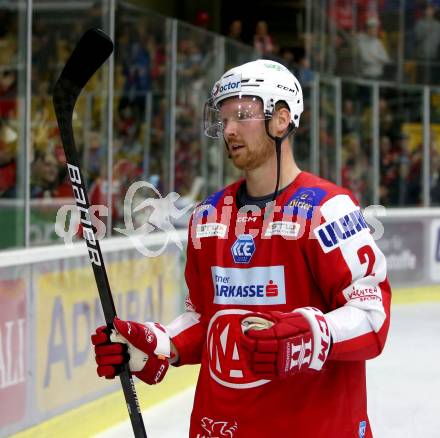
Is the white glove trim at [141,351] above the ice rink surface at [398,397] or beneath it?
above

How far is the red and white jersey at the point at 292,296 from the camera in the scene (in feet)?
6.77

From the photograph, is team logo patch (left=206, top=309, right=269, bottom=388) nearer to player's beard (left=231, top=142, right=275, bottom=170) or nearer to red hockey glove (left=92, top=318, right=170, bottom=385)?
red hockey glove (left=92, top=318, right=170, bottom=385)

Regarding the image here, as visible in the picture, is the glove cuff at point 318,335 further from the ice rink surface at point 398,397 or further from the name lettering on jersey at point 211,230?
the ice rink surface at point 398,397

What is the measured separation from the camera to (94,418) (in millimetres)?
4680

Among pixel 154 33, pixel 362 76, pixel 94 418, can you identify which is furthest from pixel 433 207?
pixel 94 418

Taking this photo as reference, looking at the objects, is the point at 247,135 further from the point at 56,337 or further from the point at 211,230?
the point at 56,337

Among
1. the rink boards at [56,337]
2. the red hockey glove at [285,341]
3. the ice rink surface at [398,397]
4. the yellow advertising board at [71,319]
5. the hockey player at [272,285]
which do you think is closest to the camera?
the red hockey glove at [285,341]

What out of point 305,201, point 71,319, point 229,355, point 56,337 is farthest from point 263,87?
point 71,319

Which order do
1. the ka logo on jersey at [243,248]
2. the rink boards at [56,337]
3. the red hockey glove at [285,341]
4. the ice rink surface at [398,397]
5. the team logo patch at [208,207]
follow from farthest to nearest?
the ice rink surface at [398,397] < the rink boards at [56,337] < the team logo patch at [208,207] < the ka logo on jersey at [243,248] < the red hockey glove at [285,341]

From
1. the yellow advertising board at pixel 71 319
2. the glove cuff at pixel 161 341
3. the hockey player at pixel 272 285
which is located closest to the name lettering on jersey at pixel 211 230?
the hockey player at pixel 272 285

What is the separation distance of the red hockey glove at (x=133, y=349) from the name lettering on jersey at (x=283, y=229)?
1.06ft

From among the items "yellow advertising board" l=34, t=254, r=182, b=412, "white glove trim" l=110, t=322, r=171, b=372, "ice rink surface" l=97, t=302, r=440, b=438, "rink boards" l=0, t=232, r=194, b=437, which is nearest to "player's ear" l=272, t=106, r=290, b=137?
"white glove trim" l=110, t=322, r=171, b=372

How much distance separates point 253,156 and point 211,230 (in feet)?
0.61

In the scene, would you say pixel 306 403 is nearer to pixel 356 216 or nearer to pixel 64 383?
pixel 356 216
